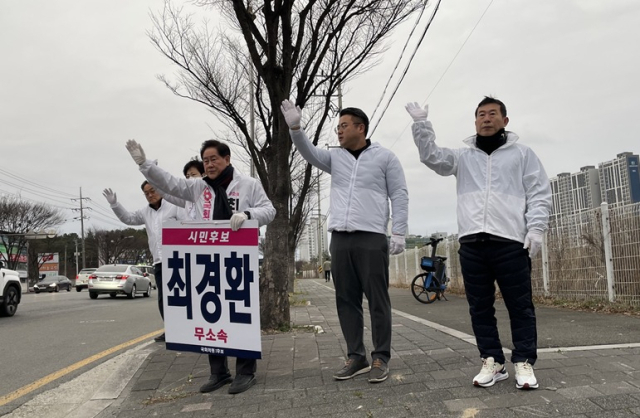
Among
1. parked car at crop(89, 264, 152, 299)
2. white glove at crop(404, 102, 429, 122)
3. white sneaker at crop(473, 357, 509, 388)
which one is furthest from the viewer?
parked car at crop(89, 264, 152, 299)

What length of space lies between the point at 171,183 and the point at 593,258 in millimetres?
7017

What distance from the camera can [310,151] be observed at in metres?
3.56

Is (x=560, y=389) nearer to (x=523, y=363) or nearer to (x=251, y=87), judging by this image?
(x=523, y=363)

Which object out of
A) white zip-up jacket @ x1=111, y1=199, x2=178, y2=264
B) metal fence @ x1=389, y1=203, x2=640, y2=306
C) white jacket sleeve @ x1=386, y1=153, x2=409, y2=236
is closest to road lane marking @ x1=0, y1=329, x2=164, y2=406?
white zip-up jacket @ x1=111, y1=199, x2=178, y2=264

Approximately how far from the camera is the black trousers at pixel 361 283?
335 cm

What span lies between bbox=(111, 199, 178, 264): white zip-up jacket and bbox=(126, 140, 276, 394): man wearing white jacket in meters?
1.86

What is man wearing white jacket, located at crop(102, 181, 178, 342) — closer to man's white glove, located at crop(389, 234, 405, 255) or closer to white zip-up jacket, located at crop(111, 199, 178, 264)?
white zip-up jacket, located at crop(111, 199, 178, 264)

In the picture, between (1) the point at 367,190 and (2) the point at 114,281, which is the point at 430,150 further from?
(2) the point at 114,281

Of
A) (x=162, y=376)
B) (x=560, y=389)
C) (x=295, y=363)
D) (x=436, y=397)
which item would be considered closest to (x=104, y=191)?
(x=162, y=376)

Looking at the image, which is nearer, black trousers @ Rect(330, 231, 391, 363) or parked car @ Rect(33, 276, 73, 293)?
black trousers @ Rect(330, 231, 391, 363)

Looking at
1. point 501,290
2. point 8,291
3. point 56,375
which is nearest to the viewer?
point 501,290

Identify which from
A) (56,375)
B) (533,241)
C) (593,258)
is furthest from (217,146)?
(593,258)

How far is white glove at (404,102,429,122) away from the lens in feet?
10.3

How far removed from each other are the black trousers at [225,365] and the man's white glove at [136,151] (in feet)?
4.76
